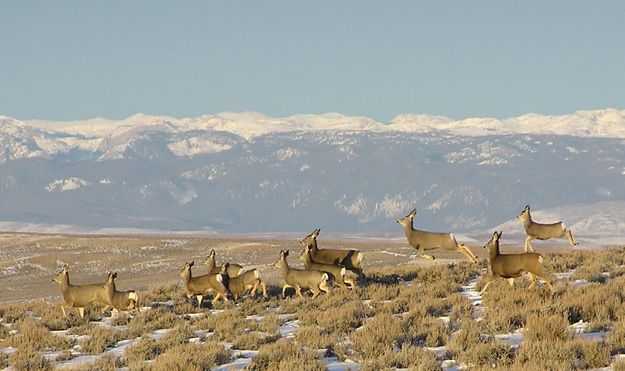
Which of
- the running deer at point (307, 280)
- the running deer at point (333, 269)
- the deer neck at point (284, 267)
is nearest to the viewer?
the running deer at point (307, 280)

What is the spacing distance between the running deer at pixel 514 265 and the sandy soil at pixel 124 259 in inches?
1202

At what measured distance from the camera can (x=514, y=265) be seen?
58.4 ft

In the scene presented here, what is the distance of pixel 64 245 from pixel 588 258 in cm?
8488

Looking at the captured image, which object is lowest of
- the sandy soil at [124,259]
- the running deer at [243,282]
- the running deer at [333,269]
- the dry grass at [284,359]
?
the sandy soil at [124,259]

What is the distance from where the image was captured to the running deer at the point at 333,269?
2094 cm

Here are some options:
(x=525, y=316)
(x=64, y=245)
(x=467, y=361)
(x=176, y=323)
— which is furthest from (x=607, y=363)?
(x=64, y=245)

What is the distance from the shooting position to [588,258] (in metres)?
23.5

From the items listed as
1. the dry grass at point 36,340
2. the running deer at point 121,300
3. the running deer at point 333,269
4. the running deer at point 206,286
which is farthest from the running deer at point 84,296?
the running deer at point 333,269

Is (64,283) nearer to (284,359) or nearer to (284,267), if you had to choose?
(284,267)

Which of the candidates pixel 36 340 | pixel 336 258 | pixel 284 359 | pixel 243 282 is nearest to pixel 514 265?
pixel 336 258

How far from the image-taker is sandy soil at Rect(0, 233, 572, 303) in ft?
190

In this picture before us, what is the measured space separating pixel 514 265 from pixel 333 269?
4933 mm

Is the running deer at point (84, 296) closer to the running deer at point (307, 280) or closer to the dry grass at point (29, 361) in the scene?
the running deer at point (307, 280)

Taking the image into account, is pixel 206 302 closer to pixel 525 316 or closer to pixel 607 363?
pixel 525 316
